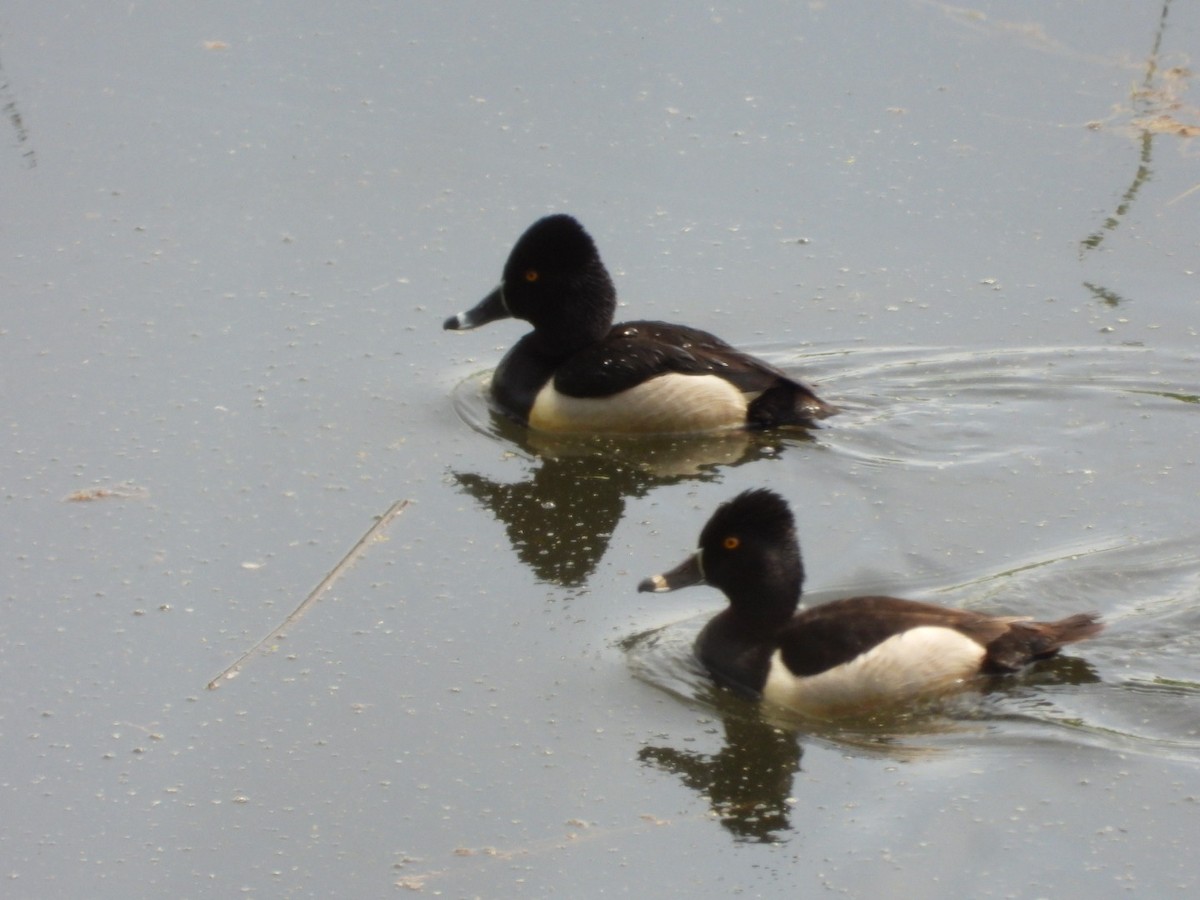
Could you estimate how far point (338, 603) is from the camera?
7520 mm

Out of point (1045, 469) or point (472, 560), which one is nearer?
point (472, 560)

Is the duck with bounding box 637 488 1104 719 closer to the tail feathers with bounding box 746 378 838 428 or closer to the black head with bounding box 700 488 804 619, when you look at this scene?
the black head with bounding box 700 488 804 619

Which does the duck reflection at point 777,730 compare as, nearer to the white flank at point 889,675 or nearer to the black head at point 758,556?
the white flank at point 889,675

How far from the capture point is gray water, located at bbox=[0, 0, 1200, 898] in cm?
632

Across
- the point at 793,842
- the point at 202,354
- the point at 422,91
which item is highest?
the point at 422,91

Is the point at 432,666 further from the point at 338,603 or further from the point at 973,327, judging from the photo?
the point at 973,327

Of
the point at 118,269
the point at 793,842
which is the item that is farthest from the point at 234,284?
the point at 793,842

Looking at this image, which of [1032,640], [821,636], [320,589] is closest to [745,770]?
[821,636]

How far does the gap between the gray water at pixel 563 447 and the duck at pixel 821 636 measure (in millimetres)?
104

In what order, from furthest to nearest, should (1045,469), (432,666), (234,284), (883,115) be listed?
1. (883,115)
2. (234,284)
3. (1045,469)
4. (432,666)

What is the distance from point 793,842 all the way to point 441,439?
3.28 metres

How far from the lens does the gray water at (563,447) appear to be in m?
6.32

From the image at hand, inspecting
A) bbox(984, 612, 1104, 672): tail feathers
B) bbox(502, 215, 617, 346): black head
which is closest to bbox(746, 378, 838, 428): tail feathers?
bbox(502, 215, 617, 346): black head

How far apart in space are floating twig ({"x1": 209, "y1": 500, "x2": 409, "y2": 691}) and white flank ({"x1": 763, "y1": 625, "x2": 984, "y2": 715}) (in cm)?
181
